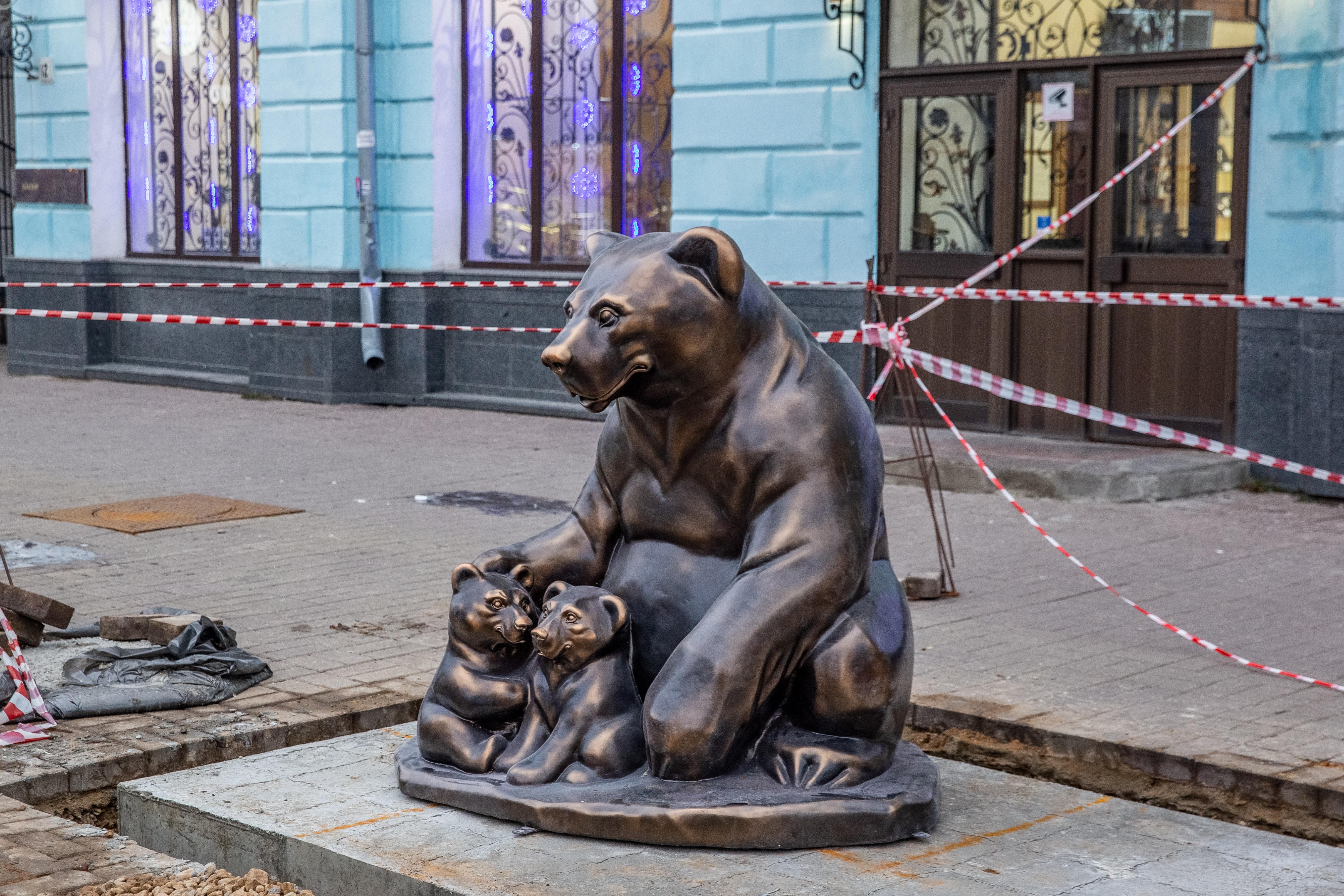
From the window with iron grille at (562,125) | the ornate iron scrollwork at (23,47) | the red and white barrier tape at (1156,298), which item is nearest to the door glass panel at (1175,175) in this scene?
the red and white barrier tape at (1156,298)

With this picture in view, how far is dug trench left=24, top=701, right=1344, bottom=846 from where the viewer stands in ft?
13.8

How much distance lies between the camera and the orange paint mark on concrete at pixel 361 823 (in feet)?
11.7

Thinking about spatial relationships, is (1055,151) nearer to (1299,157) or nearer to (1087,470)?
(1299,157)

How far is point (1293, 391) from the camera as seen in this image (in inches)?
352

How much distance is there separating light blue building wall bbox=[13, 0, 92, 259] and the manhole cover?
7.18 metres

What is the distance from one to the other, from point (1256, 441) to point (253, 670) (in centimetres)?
587

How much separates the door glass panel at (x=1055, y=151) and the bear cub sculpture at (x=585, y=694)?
23.1ft

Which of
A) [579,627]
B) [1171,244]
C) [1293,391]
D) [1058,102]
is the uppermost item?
[1058,102]

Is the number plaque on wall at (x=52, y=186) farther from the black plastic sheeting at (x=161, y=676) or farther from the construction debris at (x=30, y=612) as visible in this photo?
the black plastic sheeting at (x=161, y=676)

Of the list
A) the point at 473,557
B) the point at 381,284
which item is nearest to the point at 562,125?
the point at 381,284

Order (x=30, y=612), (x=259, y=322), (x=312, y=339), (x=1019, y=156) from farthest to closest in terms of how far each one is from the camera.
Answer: (x=312, y=339)
(x=1019, y=156)
(x=259, y=322)
(x=30, y=612)

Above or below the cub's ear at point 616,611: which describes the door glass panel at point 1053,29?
above

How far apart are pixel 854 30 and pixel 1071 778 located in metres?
6.94

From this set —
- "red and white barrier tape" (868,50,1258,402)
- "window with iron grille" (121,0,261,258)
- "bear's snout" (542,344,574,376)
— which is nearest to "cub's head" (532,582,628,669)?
"bear's snout" (542,344,574,376)
